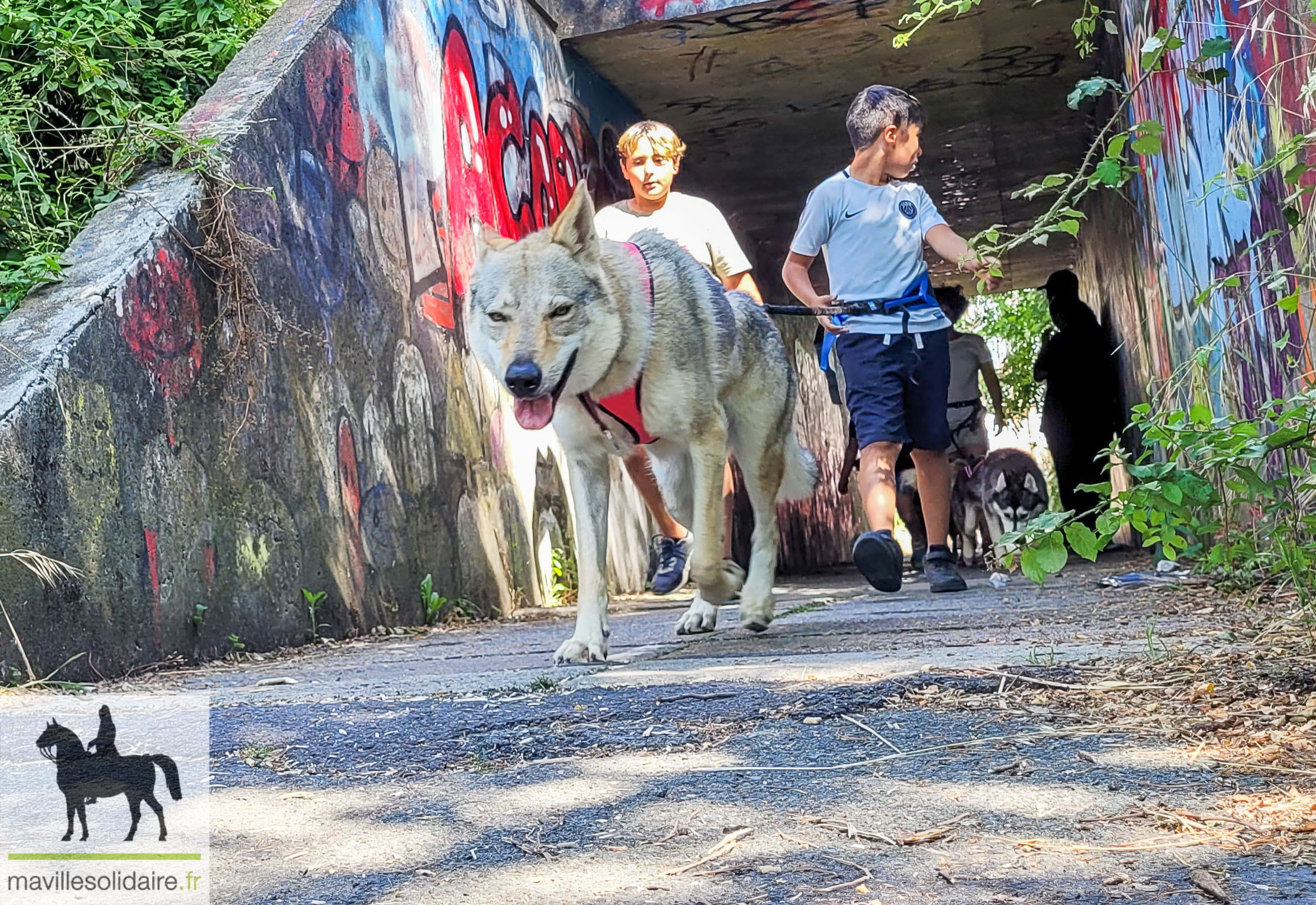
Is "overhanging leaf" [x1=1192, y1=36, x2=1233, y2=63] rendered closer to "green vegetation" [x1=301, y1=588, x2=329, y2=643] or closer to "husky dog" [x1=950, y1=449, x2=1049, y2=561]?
"green vegetation" [x1=301, y1=588, x2=329, y2=643]

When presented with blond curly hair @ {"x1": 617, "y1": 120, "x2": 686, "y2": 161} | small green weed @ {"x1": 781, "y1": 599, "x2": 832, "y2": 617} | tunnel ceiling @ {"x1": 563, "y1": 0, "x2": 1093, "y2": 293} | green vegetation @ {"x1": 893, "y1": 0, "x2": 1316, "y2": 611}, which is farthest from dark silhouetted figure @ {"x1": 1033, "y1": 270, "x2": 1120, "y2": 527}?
green vegetation @ {"x1": 893, "y1": 0, "x2": 1316, "y2": 611}

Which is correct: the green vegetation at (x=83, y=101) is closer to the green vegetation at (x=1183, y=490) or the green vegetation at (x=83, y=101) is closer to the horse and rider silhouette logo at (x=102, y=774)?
the horse and rider silhouette logo at (x=102, y=774)

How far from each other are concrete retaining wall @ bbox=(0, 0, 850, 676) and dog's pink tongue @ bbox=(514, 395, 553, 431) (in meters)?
1.34

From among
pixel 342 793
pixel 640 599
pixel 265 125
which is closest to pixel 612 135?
pixel 640 599

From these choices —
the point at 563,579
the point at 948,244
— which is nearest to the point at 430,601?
the point at 563,579

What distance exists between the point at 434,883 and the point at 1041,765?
3.05 ft

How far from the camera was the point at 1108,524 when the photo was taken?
2.16 meters

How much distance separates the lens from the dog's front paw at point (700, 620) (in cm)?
441

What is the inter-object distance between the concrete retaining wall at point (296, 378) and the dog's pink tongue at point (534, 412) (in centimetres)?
134

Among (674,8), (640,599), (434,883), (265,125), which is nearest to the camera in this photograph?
(434,883)

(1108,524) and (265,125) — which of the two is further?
(265,125)

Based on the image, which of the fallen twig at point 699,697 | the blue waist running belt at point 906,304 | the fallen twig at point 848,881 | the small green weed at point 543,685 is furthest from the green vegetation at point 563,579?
the fallen twig at point 848,881

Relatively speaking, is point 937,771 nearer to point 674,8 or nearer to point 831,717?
point 831,717

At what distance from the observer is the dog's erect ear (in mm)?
3689
